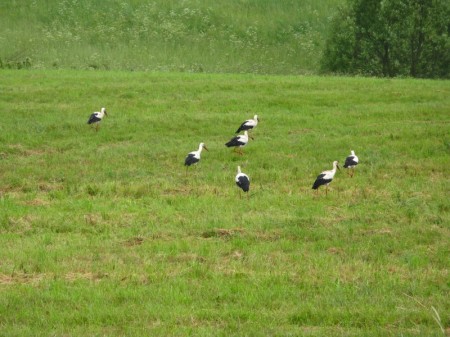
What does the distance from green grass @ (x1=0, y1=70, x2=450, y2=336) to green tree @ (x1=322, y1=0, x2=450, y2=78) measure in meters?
23.7

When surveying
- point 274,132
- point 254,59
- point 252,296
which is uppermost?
point 252,296

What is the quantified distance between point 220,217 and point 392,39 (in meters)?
45.0

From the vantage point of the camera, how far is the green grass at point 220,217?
11422 mm

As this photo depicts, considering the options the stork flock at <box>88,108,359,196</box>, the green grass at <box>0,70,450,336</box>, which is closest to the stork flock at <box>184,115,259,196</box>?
the stork flock at <box>88,108,359,196</box>

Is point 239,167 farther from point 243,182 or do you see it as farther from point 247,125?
point 247,125

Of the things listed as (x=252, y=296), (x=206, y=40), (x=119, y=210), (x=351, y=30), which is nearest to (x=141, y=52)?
(x=206, y=40)

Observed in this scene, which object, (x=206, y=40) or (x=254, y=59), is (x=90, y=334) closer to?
(x=254, y=59)

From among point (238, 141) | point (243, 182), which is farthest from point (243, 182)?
point (238, 141)

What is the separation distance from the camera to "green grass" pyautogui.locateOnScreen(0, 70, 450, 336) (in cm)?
1142

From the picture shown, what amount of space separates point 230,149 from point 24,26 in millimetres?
49415

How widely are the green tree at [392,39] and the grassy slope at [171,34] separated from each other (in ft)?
17.9

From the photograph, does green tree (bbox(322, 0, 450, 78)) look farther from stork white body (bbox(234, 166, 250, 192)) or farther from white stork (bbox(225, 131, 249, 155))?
stork white body (bbox(234, 166, 250, 192))

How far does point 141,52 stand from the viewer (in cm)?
6688

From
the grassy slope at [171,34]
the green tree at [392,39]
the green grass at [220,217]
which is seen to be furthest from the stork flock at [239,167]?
the green tree at [392,39]
